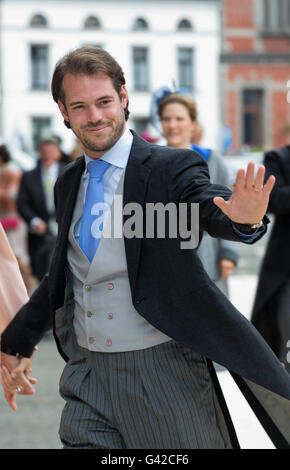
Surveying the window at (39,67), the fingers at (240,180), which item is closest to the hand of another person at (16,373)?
the fingers at (240,180)

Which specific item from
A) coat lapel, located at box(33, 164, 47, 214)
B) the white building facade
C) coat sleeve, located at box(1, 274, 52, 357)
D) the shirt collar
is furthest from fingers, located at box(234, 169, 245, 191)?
the white building facade

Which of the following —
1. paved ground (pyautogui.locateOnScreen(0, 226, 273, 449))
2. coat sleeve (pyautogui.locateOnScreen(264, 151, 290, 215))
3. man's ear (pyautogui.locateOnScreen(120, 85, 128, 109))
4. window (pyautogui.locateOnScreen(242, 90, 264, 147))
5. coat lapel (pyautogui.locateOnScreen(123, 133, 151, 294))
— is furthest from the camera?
window (pyautogui.locateOnScreen(242, 90, 264, 147))

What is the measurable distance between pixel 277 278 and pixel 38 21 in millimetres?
39373

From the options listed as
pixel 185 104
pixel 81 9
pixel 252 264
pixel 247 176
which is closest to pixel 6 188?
pixel 185 104

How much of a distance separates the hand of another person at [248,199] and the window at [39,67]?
4040cm

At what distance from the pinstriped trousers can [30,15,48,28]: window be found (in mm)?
40892

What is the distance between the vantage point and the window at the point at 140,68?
42969 millimetres

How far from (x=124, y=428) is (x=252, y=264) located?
11327 mm

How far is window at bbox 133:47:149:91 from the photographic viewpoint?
141 feet

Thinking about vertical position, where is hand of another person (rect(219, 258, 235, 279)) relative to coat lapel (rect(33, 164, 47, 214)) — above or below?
above

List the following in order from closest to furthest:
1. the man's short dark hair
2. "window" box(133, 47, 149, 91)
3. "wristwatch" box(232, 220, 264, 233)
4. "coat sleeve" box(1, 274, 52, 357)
Answer: "wristwatch" box(232, 220, 264, 233), the man's short dark hair, "coat sleeve" box(1, 274, 52, 357), "window" box(133, 47, 149, 91)

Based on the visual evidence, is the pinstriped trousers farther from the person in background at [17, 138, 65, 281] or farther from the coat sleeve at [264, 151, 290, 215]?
the person in background at [17, 138, 65, 281]

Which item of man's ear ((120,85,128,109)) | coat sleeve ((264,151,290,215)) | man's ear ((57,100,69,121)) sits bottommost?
coat sleeve ((264,151,290,215))
